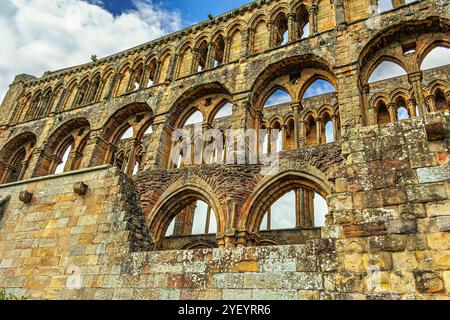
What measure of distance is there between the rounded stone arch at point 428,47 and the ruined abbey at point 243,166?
0.03m

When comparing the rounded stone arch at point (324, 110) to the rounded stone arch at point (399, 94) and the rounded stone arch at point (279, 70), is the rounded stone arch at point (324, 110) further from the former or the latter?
the rounded stone arch at point (279, 70)

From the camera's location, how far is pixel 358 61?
10.6m

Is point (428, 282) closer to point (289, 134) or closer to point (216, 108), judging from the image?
point (216, 108)

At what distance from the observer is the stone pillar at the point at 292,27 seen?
41.2 ft

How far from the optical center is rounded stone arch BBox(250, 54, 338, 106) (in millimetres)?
11852

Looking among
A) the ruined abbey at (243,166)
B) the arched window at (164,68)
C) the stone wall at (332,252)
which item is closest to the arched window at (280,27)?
the ruined abbey at (243,166)

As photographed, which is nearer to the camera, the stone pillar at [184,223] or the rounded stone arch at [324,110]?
the stone pillar at [184,223]

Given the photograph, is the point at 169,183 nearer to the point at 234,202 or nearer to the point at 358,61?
the point at 234,202

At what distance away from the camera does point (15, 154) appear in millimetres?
18047

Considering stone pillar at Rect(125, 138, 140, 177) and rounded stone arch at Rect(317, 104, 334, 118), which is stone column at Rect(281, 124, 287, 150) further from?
stone pillar at Rect(125, 138, 140, 177)

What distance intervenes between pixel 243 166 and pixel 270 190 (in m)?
1.12

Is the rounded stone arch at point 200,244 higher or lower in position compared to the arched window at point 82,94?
lower

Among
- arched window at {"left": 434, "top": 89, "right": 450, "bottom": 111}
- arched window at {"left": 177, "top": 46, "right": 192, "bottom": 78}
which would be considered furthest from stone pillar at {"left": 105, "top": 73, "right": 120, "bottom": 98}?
arched window at {"left": 434, "top": 89, "right": 450, "bottom": 111}
